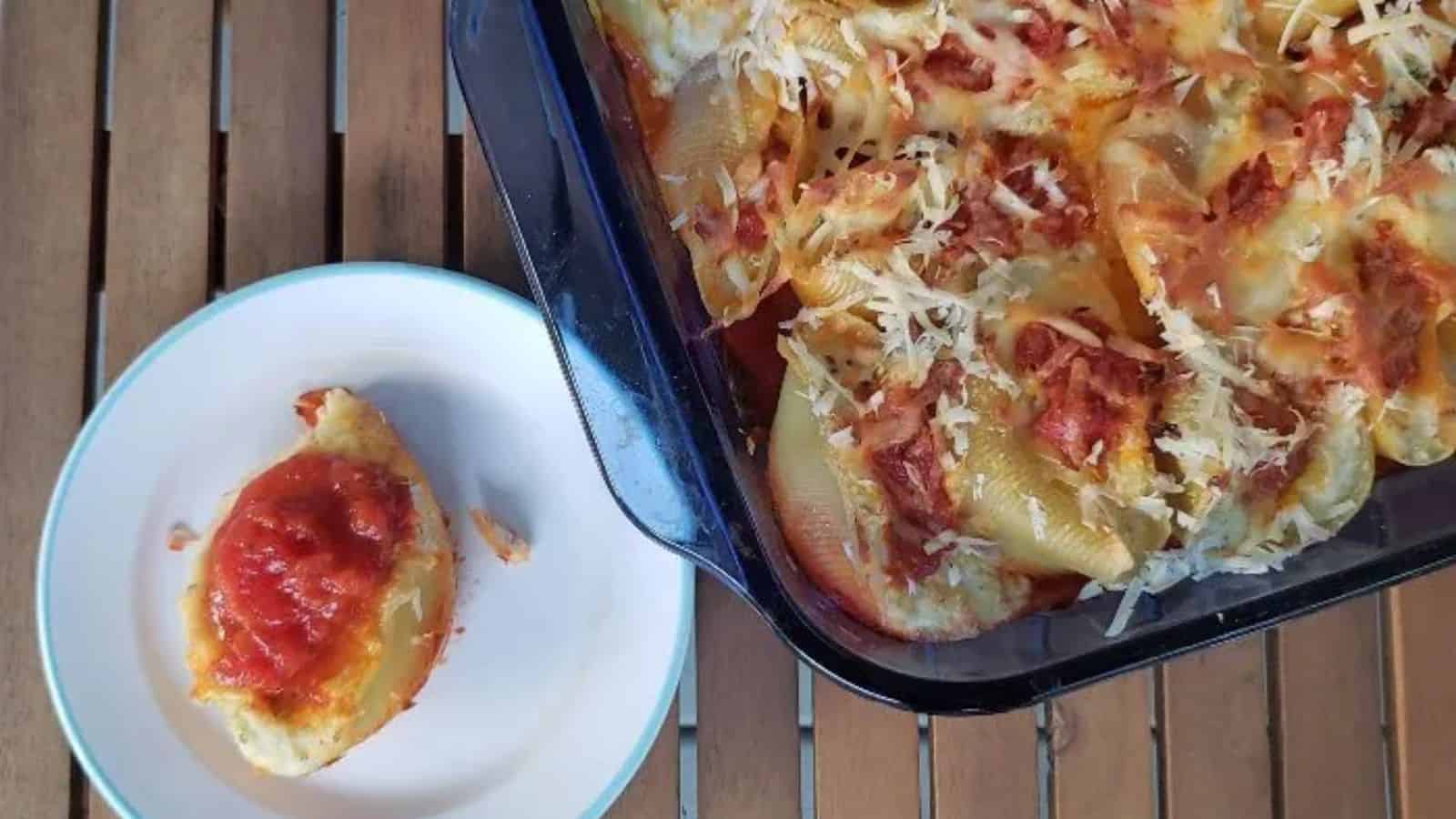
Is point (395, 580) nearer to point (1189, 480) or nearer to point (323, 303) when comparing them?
point (323, 303)

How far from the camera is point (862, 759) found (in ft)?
3.29

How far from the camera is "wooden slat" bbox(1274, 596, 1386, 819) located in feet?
3.34

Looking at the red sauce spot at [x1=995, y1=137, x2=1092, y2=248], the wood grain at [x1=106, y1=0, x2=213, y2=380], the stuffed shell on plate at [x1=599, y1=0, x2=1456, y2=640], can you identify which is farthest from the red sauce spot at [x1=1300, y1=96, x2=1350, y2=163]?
the wood grain at [x1=106, y1=0, x2=213, y2=380]

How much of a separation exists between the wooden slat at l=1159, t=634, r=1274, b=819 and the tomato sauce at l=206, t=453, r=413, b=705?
0.56 meters

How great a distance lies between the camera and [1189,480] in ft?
2.45

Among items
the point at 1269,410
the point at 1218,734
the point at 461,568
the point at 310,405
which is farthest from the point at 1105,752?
the point at 310,405

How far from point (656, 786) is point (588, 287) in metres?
0.39

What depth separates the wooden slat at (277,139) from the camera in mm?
1005

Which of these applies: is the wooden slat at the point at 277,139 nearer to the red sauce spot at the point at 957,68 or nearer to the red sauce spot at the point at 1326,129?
the red sauce spot at the point at 957,68

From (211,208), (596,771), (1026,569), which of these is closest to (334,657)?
(596,771)

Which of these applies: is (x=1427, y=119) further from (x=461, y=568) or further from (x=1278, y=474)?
(x=461, y=568)

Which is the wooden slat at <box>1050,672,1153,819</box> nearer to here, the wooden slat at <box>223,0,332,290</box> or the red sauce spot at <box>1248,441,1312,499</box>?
the red sauce spot at <box>1248,441,1312,499</box>

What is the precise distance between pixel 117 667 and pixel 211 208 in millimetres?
321

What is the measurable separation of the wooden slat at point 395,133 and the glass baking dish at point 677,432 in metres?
0.22
